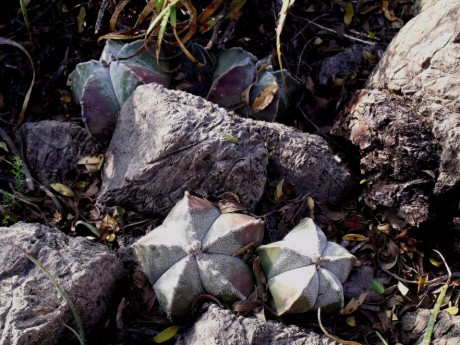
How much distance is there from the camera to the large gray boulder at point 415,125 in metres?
2.30

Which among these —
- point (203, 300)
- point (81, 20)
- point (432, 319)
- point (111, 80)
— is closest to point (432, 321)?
point (432, 319)

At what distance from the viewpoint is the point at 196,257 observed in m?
1.99

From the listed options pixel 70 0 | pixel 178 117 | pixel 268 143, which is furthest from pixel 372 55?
pixel 70 0

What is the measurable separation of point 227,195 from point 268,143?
0.32 meters

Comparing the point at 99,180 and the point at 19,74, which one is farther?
the point at 19,74

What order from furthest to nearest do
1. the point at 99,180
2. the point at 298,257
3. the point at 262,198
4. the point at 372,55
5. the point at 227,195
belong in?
the point at 372,55
the point at 99,180
the point at 262,198
the point at 227,195
the point at 298,257

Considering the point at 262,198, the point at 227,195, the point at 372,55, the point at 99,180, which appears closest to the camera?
the point at 227,195

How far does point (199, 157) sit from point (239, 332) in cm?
70

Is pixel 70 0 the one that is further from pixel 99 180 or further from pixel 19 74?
pixel 99 180

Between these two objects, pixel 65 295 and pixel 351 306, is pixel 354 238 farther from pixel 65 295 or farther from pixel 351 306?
pixel 65 295

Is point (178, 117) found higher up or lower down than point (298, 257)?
higher up

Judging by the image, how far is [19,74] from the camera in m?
3.05

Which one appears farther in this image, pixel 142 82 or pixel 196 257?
pixel 142 82

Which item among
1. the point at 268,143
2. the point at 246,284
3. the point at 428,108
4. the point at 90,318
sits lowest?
the point at 90,318
